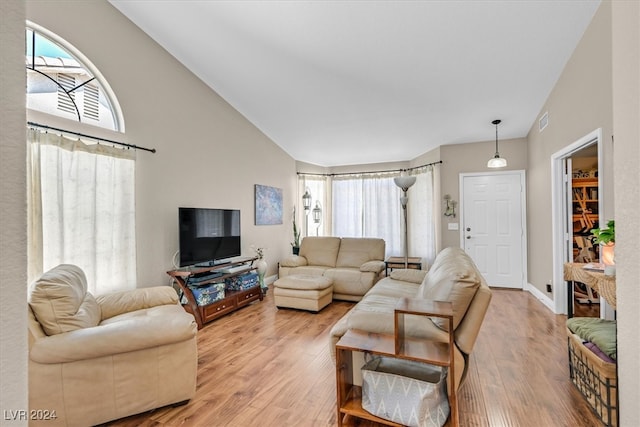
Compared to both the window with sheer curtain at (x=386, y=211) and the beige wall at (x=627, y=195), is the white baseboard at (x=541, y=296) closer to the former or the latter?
the window with sheer curtain at (x=386, y=211)

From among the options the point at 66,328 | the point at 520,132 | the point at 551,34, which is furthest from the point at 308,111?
the point at 66,328

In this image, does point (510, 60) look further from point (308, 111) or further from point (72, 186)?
point (72, 186)

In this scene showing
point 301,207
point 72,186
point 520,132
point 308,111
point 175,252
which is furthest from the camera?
point 301,207

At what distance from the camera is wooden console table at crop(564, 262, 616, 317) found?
194cm

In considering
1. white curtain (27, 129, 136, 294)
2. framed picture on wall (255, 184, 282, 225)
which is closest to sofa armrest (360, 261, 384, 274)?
framed picture on wall (255, 184, 282, 225)

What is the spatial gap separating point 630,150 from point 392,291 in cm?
261

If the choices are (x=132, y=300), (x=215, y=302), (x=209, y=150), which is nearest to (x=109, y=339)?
(x=132, y=300)

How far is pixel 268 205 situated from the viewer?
5.36 meters

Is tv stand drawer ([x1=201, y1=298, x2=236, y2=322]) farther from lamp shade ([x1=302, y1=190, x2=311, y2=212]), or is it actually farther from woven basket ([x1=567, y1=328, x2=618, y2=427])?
woven basket ([x1=567, y1=328, x2=618, y2=427])

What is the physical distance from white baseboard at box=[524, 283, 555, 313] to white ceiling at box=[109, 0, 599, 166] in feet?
8.02

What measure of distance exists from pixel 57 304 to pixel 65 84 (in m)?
2.09

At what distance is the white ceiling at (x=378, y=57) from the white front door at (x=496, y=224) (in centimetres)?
77

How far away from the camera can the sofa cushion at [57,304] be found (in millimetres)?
1735

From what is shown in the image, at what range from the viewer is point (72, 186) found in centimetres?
263
